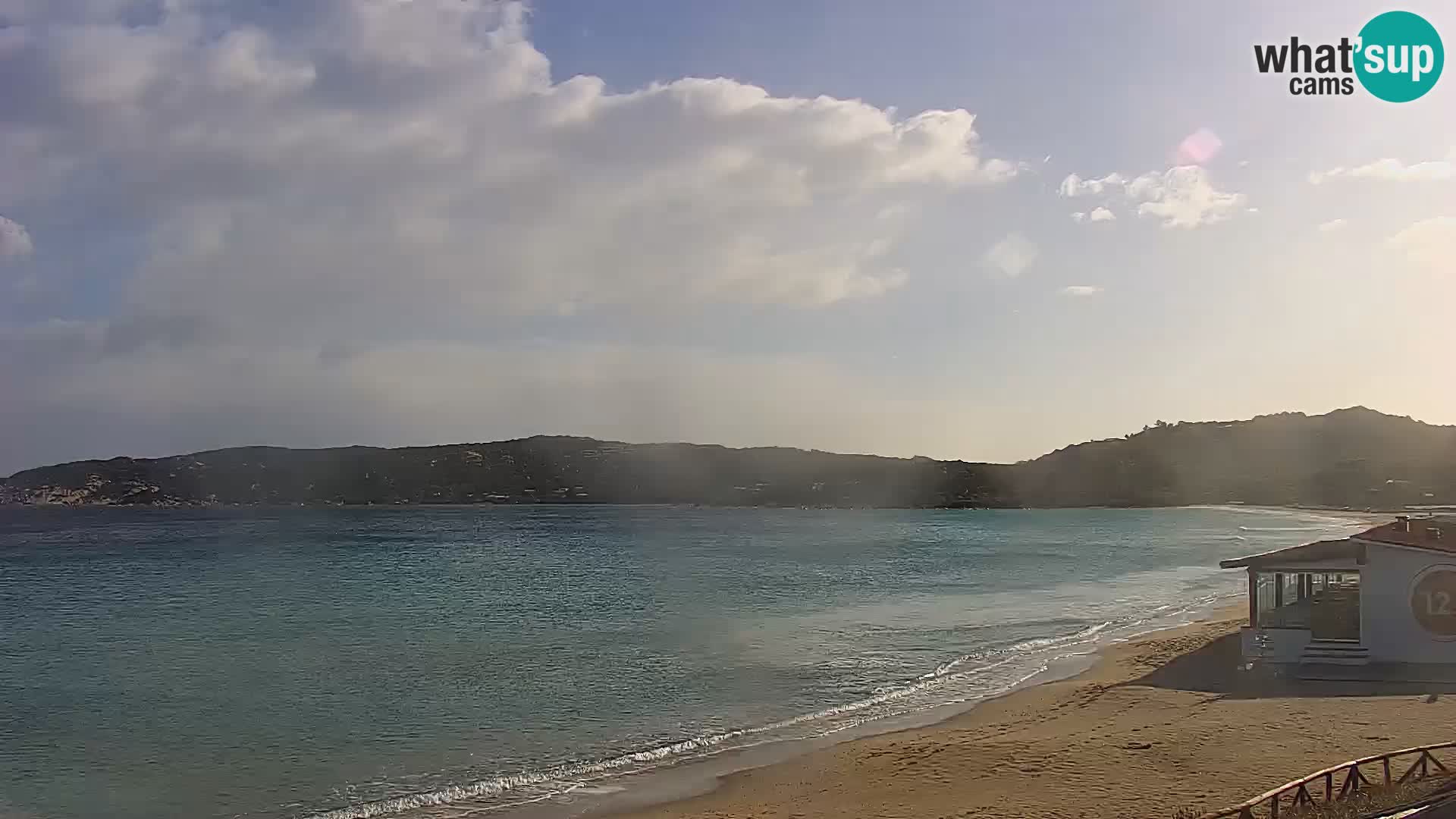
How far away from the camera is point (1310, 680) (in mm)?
18750

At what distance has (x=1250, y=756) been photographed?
13.7 metres

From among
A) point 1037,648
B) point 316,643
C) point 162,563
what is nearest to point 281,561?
point 162,563

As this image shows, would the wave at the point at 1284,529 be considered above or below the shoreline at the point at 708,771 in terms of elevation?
above

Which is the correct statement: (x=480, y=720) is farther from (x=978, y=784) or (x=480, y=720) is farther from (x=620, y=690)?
(x=978, y=784)

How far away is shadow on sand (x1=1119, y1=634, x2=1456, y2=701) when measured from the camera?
1750 centimetres

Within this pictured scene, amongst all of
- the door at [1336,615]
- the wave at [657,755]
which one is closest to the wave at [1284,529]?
the door at [1336,615]

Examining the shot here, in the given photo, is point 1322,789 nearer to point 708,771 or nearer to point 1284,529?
point 708,771

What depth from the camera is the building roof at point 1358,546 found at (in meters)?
18.7

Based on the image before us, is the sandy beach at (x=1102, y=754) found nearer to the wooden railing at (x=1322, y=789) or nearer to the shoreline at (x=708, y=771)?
the shoreline at (x=708, y=771)

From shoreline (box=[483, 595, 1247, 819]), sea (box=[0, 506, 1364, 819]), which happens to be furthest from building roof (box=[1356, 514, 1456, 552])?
sea (box=[0, 506, 1364, 819])

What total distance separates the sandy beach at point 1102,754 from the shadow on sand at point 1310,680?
79mm

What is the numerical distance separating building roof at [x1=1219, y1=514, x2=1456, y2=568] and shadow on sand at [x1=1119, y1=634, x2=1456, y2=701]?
1900mm

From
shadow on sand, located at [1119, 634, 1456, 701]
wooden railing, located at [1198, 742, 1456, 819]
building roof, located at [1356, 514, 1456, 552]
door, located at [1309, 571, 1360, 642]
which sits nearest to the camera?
wooden railing, located at [1198, 742, 1456, 819]

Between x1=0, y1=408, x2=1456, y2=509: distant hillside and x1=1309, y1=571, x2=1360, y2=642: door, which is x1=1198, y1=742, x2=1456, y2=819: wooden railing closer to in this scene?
x1=1309, y1=571, x2=1360, y2=642: door
